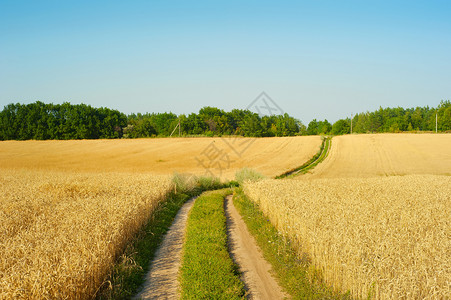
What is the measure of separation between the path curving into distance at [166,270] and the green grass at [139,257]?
0.20 metres

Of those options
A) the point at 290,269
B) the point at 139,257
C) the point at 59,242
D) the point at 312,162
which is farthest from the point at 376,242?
the point at 312,162

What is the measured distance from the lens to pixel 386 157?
142ft

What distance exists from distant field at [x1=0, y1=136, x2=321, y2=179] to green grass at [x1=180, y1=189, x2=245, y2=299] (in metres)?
19.6

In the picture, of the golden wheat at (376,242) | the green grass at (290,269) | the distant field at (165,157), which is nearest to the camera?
the golden wheat at (376,242)

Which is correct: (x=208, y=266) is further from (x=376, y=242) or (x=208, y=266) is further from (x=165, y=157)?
(x=165, y=157)

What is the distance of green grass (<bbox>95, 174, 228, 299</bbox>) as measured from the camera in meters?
6.73

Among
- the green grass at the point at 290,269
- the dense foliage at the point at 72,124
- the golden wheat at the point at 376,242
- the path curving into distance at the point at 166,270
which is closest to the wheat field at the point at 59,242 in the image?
the path curving into distance at the point at 166,270

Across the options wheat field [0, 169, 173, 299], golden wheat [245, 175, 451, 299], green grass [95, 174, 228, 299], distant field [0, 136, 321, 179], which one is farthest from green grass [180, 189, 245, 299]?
distant field [0, 136, 321, 179]

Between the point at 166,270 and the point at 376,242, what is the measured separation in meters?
5.80

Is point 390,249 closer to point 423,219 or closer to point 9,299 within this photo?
point 423,219

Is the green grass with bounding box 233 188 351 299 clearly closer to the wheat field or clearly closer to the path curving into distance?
the path curving into distance

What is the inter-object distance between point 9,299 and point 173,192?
15.8 metres

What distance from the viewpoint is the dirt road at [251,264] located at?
7156 millimetres

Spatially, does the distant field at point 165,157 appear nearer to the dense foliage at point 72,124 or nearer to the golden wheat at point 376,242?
the golden wheat at point 376,242
